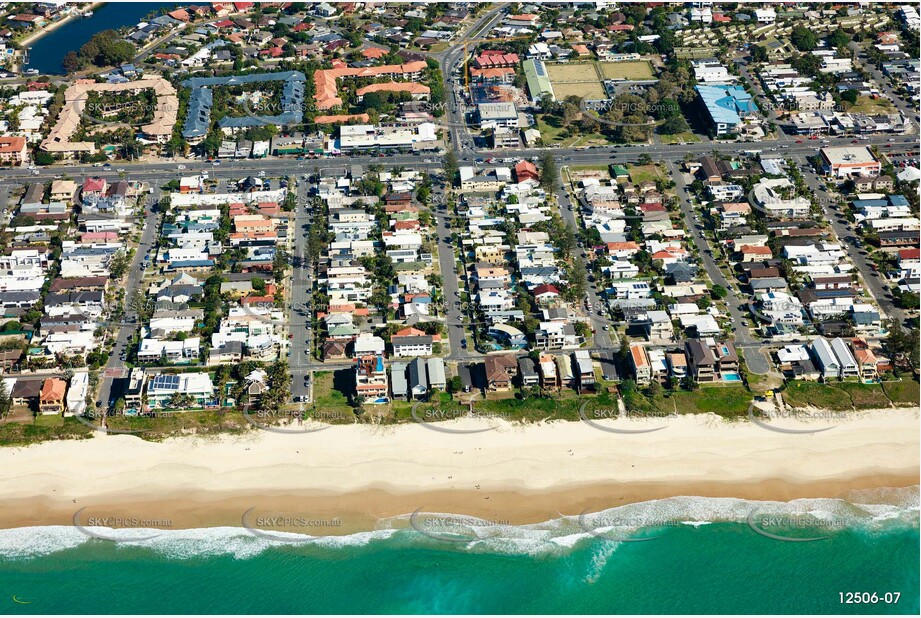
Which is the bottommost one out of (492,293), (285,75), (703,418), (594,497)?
(594,497)

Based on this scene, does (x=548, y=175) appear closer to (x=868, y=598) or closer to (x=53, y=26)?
(x=868, y=598)

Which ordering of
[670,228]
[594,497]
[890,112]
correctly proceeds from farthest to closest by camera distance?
1. [890,112]
2. [670,228]
3. [594,497]

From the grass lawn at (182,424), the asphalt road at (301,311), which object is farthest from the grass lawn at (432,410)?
the grass lawn at (182,424)

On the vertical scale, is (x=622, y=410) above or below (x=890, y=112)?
below

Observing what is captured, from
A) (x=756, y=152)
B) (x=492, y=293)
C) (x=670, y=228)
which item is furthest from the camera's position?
(x=756, y=152)

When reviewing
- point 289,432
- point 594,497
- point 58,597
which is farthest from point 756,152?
point 58,597

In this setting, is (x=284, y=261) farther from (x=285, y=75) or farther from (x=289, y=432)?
(x=285, y=75)
